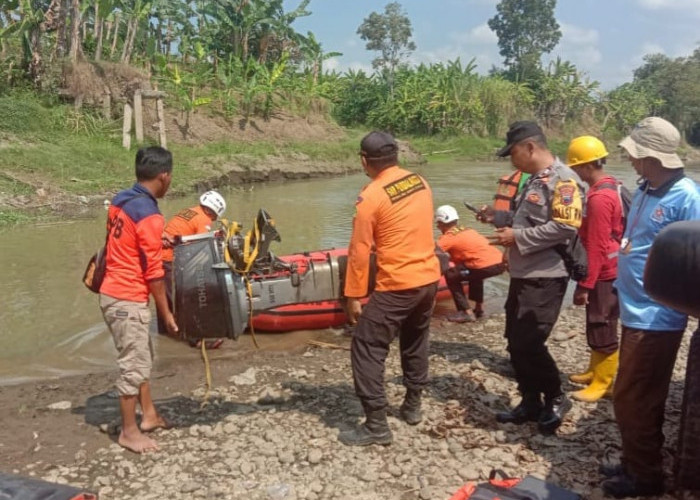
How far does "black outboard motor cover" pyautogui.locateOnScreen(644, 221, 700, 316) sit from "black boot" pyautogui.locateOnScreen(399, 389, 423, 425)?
2847 millimetres

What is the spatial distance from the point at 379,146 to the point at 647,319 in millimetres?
1800

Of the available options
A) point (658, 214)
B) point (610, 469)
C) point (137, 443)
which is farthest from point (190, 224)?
point (658, 214)

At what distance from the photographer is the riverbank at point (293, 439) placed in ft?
12.2

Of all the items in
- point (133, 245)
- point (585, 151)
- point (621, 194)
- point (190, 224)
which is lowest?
point (190, 224)

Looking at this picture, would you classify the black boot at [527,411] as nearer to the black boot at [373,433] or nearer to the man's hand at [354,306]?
the black boot at [373,433]

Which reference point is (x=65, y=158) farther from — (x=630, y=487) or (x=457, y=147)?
(x=457, y=147)

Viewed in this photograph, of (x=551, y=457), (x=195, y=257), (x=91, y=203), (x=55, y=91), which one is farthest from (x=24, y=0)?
(x=551, y=457)

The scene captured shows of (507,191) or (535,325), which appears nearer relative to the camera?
(535,325)

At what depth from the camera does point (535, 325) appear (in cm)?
402

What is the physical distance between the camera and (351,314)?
410 centimetres

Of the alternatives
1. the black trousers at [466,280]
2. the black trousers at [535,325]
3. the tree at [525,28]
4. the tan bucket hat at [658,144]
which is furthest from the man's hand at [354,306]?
the tree at [525,28]

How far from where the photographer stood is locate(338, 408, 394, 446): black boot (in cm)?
411

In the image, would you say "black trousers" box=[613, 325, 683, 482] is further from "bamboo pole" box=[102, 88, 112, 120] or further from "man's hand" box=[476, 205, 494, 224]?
"bamboo pole" box=[102, 88, 112, 120]

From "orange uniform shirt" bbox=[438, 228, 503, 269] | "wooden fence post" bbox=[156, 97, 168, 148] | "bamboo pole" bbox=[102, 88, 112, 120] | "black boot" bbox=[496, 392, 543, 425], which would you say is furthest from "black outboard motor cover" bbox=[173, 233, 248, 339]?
"bamboo pole" bbox=[102, 88, 112, 120]
